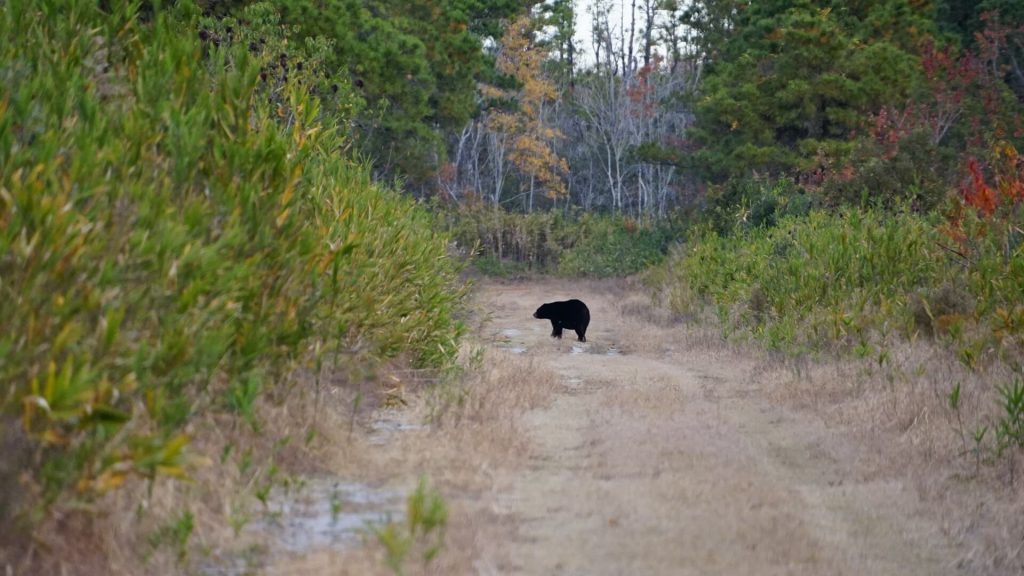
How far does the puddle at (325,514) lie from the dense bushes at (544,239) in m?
23.7

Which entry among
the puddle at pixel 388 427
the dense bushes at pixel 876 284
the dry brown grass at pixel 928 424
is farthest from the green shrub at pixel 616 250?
the puddle at pixel 388 427

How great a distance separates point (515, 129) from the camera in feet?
145

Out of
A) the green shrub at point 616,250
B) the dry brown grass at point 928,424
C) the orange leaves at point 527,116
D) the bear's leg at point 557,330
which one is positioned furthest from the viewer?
the orange leaves at point 527,116

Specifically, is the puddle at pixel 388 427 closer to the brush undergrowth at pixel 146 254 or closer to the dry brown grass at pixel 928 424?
the brush undergrowth at pixel 146 254

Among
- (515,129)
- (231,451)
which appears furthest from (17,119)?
(515,129)

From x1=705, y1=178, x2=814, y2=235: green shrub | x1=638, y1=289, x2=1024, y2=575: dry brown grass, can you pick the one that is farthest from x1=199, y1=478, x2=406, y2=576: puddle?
x1=705, y1=178, x2=814, y2=235: green shrub

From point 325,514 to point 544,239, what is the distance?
27.1 m

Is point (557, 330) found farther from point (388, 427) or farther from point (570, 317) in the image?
point (388, 427)

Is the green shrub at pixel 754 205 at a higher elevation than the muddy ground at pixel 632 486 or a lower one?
higher

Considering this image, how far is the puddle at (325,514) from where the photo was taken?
4.72 meters

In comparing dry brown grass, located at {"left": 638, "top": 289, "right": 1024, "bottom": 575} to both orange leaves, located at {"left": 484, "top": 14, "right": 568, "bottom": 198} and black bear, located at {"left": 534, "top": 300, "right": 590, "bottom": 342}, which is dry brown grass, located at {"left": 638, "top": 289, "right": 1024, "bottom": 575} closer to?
black bear, located at {"left": 534, "top": 300, "right": 590, "bottom": 342}

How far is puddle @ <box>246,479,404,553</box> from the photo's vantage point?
4.72m

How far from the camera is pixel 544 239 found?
32.0 meters

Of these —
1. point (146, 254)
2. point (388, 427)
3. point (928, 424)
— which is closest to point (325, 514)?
point (146, 254)
